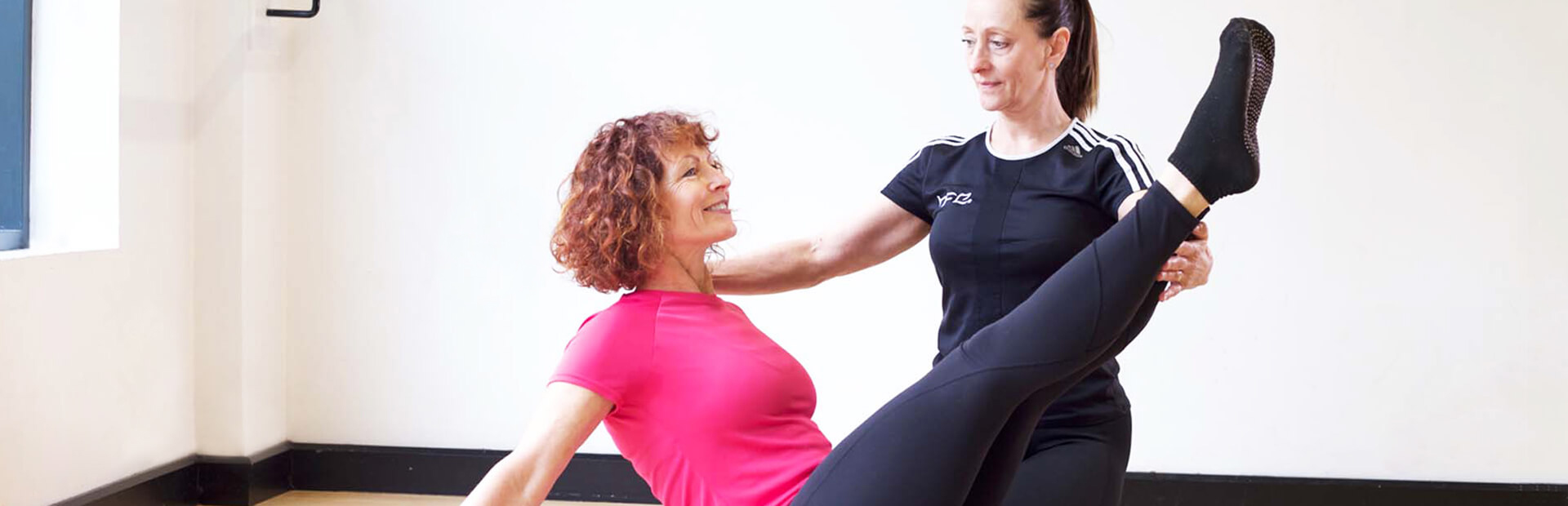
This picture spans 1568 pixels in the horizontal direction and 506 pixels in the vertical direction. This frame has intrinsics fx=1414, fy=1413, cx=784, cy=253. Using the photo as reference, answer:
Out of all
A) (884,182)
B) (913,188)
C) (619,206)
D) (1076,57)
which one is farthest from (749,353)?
(884,182)

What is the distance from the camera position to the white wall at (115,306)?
3.28m

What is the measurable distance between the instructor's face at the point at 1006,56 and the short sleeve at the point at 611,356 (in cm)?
68

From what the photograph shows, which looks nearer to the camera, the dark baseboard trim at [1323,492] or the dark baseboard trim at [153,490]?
the dark baseboard trim at [153,490]

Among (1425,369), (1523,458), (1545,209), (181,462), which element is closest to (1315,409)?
(1425,369)

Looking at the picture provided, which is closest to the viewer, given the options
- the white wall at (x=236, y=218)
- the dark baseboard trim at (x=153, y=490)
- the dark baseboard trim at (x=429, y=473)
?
the dark baseboard trim at (x=153, y=490)

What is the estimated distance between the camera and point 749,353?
6.13ft

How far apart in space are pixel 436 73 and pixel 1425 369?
2809 millimetres

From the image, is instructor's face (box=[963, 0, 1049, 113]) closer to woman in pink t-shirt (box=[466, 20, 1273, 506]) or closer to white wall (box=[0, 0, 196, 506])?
woman in pink t-shirt (box=[466, 20, 1273, 506])

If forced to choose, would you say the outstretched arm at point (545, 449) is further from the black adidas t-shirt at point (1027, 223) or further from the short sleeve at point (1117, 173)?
the short sleeve at point (1117, 173)

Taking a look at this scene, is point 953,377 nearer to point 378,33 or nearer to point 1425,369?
point 1425,369

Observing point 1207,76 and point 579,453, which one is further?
point 579,453

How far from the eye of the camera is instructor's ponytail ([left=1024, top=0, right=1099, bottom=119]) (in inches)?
85.7

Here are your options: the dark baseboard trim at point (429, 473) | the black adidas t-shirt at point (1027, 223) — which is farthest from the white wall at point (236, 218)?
the black adidas t-shirt at point (1027, 223)

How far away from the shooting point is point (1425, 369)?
3.70 m
